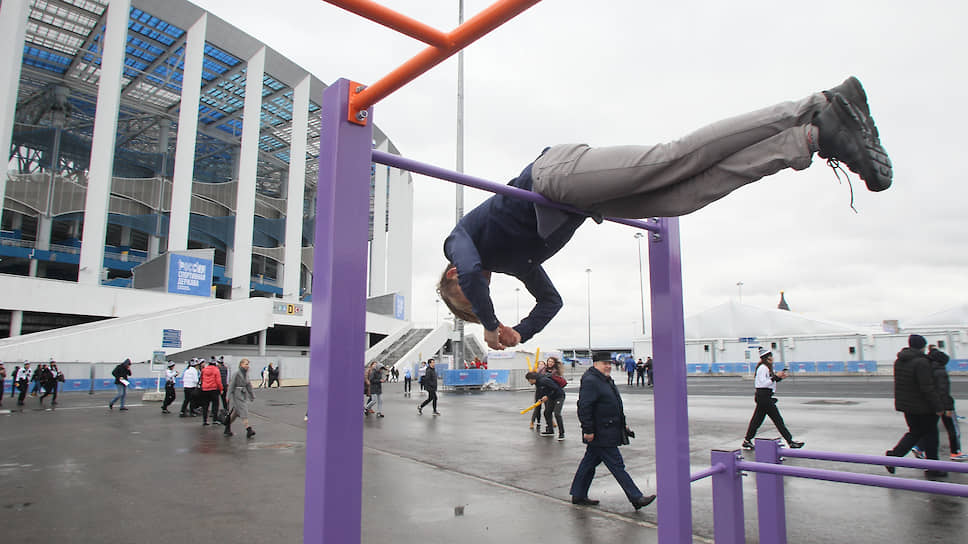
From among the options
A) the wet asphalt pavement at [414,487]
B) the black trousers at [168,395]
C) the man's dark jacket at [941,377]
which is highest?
the man's dark jacket at [941,377]

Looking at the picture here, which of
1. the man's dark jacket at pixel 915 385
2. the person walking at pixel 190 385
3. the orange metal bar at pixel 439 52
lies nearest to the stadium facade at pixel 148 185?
the person walking at pixel 190 385

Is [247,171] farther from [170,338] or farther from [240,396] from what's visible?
[240,396]

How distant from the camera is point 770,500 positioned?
3.86 metres

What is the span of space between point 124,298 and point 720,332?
3120 centimetres

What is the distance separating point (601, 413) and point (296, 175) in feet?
110

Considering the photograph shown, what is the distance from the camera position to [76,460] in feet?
27.9

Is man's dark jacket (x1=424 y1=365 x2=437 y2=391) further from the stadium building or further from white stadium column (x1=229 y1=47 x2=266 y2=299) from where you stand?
white stadium column (x1=229 y1=47 x2=266 y2=299)

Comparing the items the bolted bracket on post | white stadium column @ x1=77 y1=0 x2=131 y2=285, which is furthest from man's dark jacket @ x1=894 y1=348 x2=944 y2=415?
white stadium column @ x1=77 y1=0 x2=131 y2=285

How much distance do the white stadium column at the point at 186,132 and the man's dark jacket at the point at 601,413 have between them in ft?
98.2

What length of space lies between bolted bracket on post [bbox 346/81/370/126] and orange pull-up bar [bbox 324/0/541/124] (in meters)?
0.11

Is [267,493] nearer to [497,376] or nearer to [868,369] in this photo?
[497,376]

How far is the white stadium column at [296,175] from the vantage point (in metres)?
36.3

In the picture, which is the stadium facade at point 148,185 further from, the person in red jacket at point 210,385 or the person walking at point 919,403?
the person walking at point 919,403

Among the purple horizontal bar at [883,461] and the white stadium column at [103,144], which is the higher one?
the white stadium column at [103,144]
